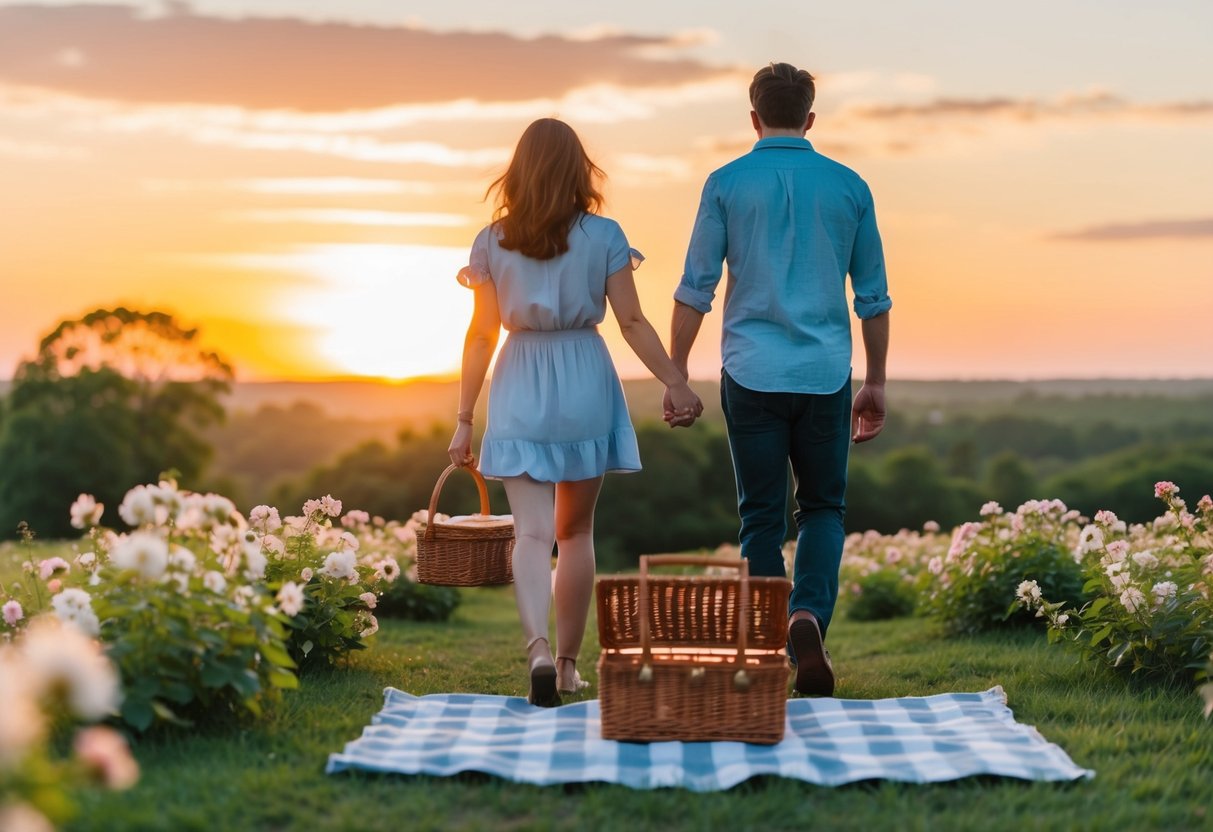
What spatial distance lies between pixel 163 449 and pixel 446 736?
31777 mm

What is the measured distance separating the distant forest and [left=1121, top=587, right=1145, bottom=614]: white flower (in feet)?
64.2

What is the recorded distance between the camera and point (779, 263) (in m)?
4.93

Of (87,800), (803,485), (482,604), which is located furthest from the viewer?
(482,604)

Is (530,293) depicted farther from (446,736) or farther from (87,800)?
(87,800)

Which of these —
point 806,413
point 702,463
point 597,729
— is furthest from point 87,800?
point 702,463

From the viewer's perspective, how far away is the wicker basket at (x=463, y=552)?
5336 mm

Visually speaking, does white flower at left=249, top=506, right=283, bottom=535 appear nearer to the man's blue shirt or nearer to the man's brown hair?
the man's blue shirt

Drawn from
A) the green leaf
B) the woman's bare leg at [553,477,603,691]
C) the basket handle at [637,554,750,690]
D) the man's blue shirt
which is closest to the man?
the man's blue shirt

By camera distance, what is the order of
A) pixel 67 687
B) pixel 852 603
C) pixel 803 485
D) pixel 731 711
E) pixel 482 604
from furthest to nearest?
1. pixel 482 604
2. pixel 852 603
3. pixel 803 485
4. pixel 731 711
5. pixel 67 687

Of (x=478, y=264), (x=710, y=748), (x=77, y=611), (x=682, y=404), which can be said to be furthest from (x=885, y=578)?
(x=77, y=611)

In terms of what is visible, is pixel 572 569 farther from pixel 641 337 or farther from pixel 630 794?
pixel 630 794

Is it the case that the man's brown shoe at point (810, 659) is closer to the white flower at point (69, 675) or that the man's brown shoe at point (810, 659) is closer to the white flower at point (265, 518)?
the white flower at point (265, 518)

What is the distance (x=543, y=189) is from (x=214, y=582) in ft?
6.36

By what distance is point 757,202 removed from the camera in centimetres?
495
